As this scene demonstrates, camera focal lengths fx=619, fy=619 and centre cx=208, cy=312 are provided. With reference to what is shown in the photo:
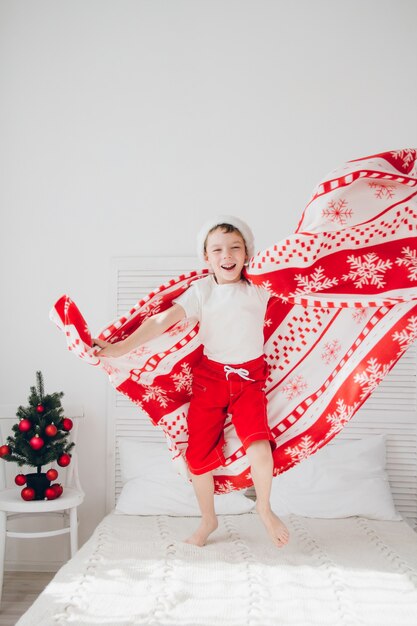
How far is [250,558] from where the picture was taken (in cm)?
216

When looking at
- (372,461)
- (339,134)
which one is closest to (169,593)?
(372,461)

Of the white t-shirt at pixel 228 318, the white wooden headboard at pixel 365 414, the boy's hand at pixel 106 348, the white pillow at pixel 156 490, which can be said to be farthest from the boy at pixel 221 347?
the white wooden headboard at pixel 365 414

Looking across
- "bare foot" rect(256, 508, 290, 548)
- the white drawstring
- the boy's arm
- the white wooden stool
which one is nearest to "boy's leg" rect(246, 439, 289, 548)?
"bare foot" rect(256, 508, 290, 548)

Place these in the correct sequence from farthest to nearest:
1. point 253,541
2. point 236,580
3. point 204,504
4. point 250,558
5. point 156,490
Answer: point 156,490 < point 253,541 < point 204,504 < point 250,558 < point 236,580

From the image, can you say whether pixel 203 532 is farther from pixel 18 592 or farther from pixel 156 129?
pixel 156 129

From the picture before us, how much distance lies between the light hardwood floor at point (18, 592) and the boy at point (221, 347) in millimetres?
960

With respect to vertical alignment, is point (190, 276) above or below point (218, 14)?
below

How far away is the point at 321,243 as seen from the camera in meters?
1.98

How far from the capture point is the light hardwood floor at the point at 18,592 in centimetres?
263

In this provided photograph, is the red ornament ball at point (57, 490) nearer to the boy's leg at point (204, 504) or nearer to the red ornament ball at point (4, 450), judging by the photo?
the red ornament ball at point (4, 450)

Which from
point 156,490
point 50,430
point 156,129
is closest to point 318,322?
point 156,490

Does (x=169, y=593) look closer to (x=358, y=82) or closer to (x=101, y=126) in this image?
(x=101, y=126)

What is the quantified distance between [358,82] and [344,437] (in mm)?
1913

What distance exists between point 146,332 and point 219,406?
39 cm
